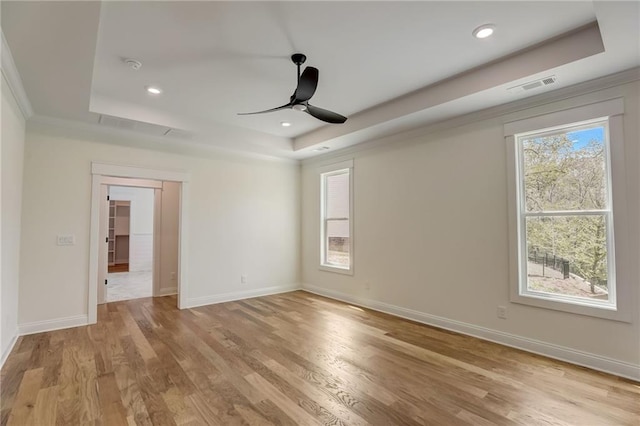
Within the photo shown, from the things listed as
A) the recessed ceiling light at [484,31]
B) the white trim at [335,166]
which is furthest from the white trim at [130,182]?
the recessed ceiling light at [484,31]

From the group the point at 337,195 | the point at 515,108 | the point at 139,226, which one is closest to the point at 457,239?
the point at 515,108

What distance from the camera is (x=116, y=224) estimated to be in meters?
9.67

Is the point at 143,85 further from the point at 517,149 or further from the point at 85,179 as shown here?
the point at 517,149

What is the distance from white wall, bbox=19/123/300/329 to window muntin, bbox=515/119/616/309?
4.08 m

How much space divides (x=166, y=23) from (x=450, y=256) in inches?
150

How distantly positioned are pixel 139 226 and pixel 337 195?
6.91m

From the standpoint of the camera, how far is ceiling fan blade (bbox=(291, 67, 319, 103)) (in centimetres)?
257

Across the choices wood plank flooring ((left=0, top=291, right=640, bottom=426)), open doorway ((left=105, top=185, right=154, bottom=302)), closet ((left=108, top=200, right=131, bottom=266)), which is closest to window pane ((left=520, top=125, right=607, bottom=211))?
wood plank flooring ((left=0, top=291, right=640, bottom=426))

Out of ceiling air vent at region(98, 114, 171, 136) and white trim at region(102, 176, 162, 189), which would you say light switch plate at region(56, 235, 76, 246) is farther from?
ceiling air vent at region(98, 114, 171, 136)

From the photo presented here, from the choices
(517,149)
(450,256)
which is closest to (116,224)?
(450,256)

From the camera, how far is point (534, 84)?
290 cm

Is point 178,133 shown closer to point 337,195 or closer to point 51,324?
point 337,195

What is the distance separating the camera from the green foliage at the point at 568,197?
289 centimetres

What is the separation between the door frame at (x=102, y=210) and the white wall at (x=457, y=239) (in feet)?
8.79
